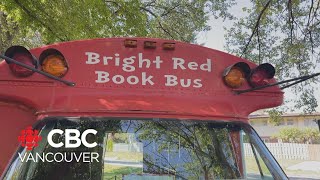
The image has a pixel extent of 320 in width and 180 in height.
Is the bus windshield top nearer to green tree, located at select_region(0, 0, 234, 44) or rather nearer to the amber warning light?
the amber warning light

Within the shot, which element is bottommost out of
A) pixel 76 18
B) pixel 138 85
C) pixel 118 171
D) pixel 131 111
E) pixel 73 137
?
pixel 118 171

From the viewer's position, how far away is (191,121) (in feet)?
9.50

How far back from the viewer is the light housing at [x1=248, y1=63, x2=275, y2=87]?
10.6 feet

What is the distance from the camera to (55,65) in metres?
2.97

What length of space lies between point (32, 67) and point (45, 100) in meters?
0.32

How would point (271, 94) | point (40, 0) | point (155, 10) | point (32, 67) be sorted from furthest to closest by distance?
point (155, 10) → point (40, 0) → point (271, 94) → point (32, 67)

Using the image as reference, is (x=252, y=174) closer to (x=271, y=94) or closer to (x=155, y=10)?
(x=271, y=94)

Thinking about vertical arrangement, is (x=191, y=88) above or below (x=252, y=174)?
above

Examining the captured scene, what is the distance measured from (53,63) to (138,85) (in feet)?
2.17

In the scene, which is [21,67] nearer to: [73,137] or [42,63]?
[42,63]

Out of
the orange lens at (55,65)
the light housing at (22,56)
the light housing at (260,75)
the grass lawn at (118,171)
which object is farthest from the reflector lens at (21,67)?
the light housing at (260,75)

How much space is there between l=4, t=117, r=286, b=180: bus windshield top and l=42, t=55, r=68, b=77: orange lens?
386 millimetres

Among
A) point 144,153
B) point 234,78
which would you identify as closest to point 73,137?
point 144,153

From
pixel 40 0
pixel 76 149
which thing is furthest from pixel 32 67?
pixel 40 0
